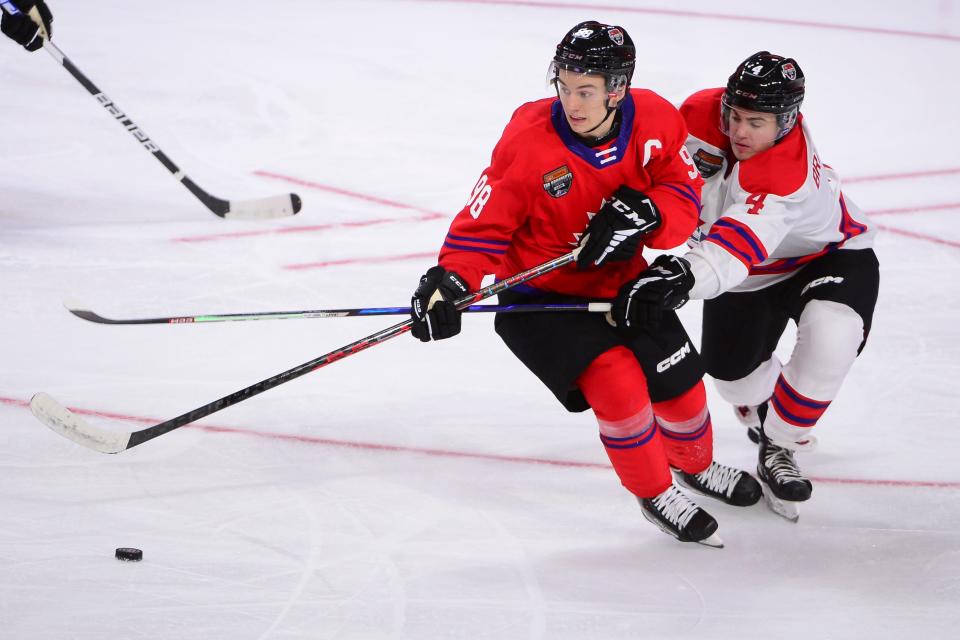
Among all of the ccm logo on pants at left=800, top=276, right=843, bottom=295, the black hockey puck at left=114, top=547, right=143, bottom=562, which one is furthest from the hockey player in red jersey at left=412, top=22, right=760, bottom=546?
the black hockey puck at left=114, top=547, right=143, bottom=562

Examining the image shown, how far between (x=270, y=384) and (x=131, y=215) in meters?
2.12

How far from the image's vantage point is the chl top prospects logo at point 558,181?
2.52m

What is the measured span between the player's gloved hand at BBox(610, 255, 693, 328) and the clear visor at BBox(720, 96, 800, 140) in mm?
393

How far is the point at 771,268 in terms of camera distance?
2945mm

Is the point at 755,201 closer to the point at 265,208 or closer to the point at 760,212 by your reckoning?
the point at 760,212

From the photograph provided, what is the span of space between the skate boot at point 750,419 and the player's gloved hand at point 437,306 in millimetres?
1111

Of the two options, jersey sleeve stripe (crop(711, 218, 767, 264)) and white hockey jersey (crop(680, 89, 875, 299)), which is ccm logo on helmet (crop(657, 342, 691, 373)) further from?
jersey sleeve stripe (crop(711, 218, 767, 264))

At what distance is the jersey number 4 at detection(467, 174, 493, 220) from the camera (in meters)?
2.55

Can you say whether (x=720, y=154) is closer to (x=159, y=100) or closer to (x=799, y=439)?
(x=799, y=439)

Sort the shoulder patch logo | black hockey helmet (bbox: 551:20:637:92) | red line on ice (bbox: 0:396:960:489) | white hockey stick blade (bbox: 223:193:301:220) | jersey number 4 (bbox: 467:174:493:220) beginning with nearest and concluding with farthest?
black hockey helmet (bbox: 551:20:637:92), jersey number 4 (bbox: 467:174:493:220), the shoulder patch logo, red line on ice (bbox: 0:396:960:489), white hockey stick blade (bbox: 223:193:301:220)

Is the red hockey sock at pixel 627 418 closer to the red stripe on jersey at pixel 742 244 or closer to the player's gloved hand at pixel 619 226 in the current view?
the player's gloved hand at pixel 619 226

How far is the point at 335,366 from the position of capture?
3.58 m

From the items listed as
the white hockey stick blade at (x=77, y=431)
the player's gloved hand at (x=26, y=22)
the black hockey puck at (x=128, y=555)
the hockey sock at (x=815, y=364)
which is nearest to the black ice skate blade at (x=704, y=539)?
the hockey sock at (x=815, y=364)

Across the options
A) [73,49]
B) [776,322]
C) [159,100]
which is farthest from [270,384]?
[73,49]
